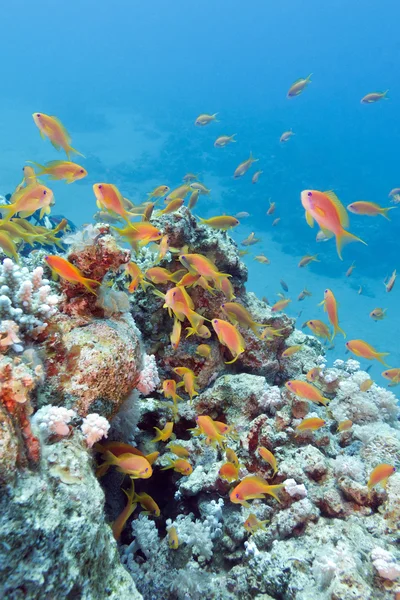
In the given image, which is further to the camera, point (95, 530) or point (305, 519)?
point (305, 519)

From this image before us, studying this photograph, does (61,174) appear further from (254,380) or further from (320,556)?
(320,556)

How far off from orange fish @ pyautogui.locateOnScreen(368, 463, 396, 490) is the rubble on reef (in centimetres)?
22

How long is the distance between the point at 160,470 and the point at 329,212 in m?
3.18

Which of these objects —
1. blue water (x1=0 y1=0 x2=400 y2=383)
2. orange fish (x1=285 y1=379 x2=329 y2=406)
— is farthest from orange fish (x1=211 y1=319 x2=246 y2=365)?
blue water (x1=0 y1=0 x2=400 y2=383)

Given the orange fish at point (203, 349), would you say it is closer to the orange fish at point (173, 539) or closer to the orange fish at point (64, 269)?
the orange fish at point (173, 539)

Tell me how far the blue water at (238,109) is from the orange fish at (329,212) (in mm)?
29955

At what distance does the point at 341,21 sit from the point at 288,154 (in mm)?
84360

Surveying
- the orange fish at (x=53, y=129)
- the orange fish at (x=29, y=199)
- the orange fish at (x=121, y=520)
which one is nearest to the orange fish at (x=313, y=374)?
the orange fish at (x=121, y=520)

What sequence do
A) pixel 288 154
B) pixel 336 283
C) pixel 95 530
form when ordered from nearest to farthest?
pixel 95 530
pixel 336 283
pixel 288 154

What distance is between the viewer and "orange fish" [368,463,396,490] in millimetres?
3051

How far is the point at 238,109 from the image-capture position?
114m

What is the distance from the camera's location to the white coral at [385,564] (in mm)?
2604

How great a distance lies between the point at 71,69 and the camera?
121m

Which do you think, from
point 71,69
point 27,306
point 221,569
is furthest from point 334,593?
point 71,69
